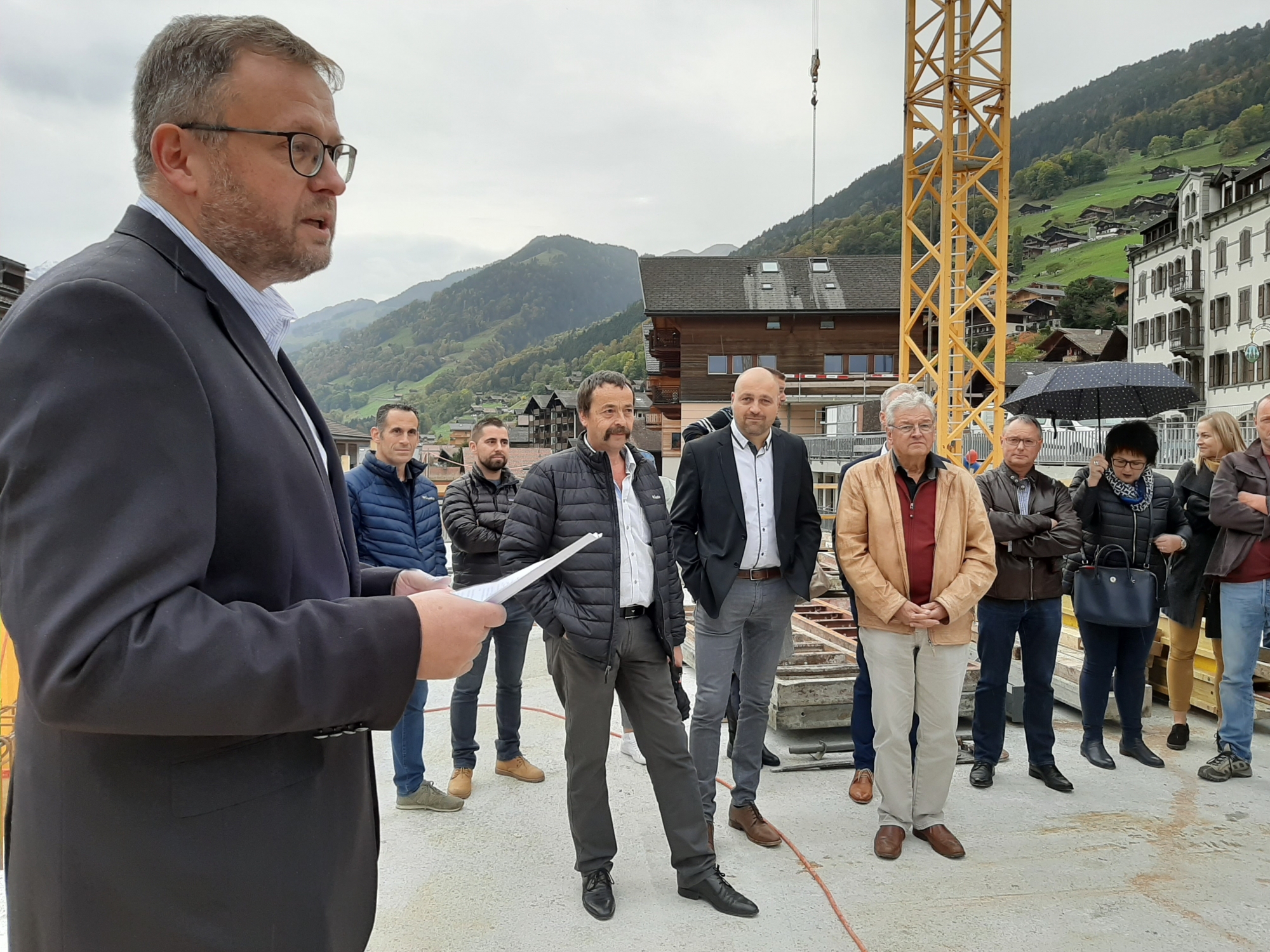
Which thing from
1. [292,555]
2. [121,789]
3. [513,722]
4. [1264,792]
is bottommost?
[1264,792]

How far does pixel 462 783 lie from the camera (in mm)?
4391

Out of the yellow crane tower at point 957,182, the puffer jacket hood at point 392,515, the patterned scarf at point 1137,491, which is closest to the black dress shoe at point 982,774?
the patterned scarf at point 1137,491

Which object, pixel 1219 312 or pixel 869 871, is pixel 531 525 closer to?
pixel 869 871

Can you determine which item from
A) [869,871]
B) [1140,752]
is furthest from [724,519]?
[1140,752]

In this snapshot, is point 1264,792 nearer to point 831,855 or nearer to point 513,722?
point 831,855

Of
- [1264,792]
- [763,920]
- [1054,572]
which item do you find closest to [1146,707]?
[1264,792]

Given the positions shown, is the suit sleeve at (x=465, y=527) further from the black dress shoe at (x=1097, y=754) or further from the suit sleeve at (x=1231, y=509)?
the suit sleeve at (x=1231, y=509)

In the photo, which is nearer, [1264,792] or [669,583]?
[669,583]

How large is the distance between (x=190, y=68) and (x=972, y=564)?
3.75 meters

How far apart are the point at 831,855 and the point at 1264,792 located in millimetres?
2586

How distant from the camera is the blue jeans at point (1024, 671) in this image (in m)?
4.52

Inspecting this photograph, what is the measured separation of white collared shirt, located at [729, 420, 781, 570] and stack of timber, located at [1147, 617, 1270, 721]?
333cm

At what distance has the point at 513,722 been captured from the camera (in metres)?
4.68

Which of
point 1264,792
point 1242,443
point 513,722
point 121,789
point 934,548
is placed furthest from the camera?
point 1242,443
